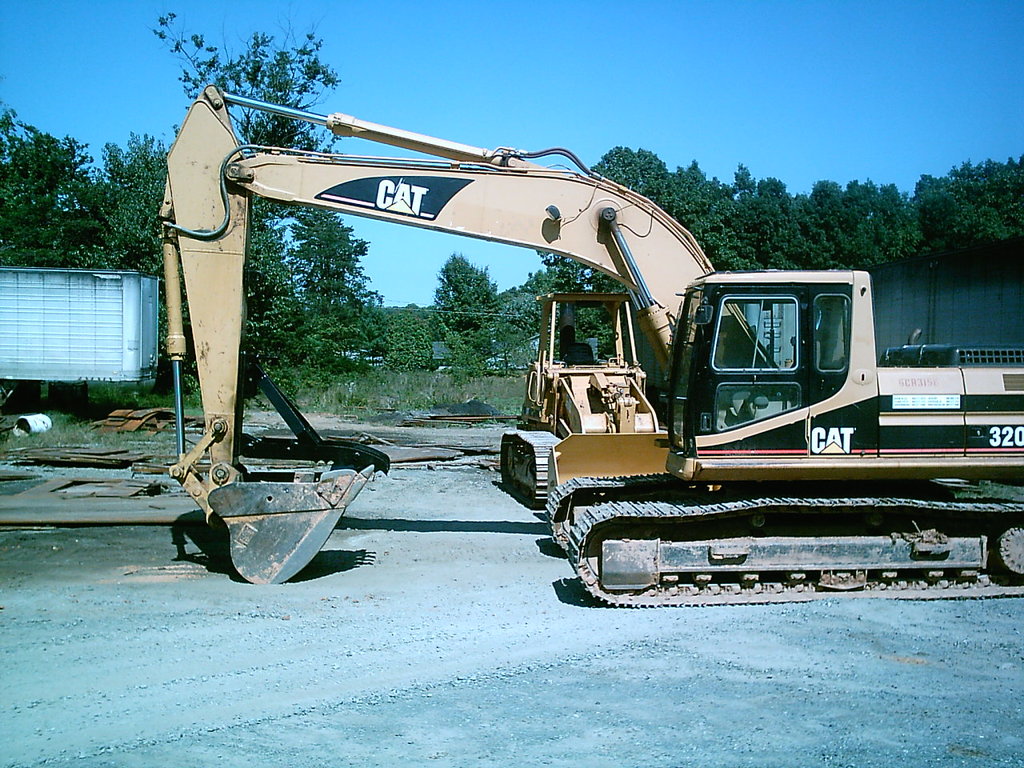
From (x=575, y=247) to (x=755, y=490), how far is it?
3047 mm

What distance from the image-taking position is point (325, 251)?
55062 millimetres

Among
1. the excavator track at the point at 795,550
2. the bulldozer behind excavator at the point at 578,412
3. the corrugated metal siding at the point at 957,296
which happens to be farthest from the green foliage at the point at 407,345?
the excavator track at the point at 795,550

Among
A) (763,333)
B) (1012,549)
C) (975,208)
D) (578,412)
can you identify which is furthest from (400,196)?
(975,208)

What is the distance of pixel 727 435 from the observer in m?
7.88

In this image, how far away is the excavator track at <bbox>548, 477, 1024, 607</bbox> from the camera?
7.96 meters

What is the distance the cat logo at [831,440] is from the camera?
7.93 m

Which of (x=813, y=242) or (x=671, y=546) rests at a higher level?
(x=813, y=242)

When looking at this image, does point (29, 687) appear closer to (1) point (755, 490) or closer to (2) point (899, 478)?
(1) point (755, 490)

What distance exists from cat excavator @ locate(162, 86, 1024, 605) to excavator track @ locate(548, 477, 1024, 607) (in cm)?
2

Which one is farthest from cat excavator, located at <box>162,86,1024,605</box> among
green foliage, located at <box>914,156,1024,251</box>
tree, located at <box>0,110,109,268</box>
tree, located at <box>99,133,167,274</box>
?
green foliage, located at <box>914,156,1024,251</box>

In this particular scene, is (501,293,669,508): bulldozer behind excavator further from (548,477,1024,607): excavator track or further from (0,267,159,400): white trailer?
(0,267,159,400): white trailer

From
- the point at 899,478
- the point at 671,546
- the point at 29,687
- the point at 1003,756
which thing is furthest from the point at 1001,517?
the point at 29,687

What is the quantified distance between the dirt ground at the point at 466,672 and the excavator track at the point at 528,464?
283 cm

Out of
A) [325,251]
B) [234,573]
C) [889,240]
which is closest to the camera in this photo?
[234,573]
